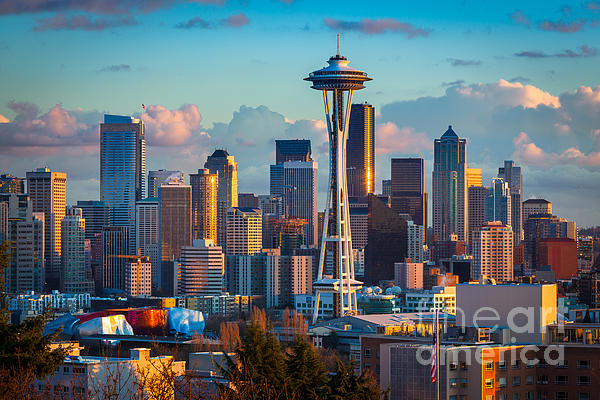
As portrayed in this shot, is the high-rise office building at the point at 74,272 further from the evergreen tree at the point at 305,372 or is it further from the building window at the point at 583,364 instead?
the evergreen tree at the point at 305,372

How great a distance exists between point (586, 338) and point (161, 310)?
89.7 m

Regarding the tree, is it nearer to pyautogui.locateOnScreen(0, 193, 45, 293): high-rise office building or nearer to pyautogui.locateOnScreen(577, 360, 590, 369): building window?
pyautogui.locateOnScreen(577, 360, 590, 369): building window

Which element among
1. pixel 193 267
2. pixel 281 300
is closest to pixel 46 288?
pixel 193 267

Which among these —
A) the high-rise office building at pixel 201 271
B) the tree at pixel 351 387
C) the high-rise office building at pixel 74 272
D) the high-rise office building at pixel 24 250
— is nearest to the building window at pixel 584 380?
the tree at pixel 351 387

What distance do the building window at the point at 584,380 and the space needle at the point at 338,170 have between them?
81.9 meters

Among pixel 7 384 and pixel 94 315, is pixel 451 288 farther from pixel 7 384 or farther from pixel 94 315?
pixel 7 384

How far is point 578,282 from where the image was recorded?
6093 inches

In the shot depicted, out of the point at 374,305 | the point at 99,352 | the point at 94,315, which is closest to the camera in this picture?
the point at 99,352

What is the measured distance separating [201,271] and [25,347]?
151 metres

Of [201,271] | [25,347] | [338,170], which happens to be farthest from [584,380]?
[201,271]

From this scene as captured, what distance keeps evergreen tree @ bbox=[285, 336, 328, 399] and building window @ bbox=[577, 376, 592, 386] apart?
8454mm

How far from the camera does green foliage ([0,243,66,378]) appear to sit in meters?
31.5

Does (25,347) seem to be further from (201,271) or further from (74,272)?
(74,272)

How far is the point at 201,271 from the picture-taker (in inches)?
7195
